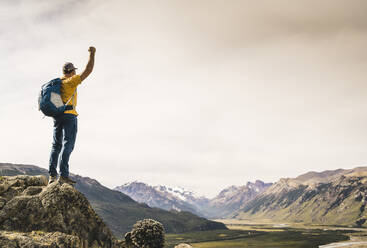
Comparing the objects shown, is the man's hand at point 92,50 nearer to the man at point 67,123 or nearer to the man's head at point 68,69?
the man at point 67,123

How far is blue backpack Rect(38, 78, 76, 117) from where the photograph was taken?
9016 mm

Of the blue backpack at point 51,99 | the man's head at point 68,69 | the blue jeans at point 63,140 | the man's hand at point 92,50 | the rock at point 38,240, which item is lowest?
the rock at point 38,240

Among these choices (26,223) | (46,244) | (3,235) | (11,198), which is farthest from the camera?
(11,198)

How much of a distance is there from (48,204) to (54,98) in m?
3.46

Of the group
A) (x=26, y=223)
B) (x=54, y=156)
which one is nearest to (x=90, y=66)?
(x=54, y=156)

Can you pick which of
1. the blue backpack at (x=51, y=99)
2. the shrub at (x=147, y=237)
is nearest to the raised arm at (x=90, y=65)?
the blue backpack at (x=51, y=99)

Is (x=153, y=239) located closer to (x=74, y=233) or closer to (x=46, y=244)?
(x=74, y=233)

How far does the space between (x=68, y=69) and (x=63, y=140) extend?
2.66 metres

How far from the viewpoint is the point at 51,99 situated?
9.06 meters

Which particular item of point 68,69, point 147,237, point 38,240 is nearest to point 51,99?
point 68,69

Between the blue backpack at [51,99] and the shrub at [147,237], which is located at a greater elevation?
the blue backpack at [51,99]

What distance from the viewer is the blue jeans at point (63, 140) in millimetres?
9773

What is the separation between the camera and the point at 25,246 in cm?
620

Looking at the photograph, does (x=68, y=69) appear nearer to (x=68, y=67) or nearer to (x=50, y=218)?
(x=68, y=67)
